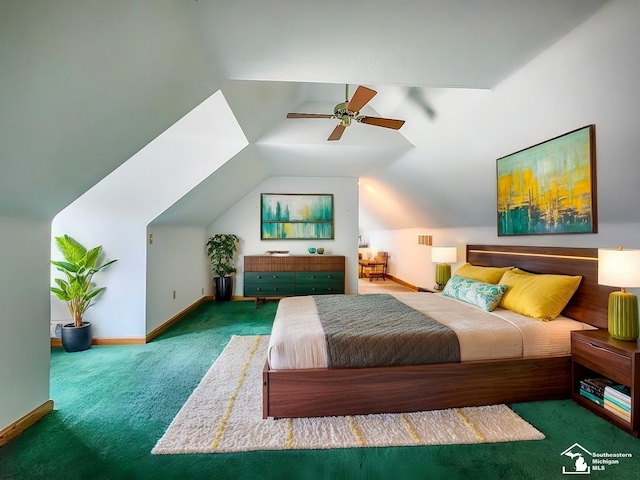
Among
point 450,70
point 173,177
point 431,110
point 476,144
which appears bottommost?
point 173,177

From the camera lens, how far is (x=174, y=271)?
4.43 metres

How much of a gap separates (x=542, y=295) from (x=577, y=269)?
438 mm

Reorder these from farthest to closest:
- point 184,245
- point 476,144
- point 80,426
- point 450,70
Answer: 1. point 184,245
2. point 476,144
3. point 450,70
4. point 80,426

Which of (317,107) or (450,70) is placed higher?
(317,107)

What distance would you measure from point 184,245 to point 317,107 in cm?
302

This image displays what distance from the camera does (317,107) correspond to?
14.3 ft

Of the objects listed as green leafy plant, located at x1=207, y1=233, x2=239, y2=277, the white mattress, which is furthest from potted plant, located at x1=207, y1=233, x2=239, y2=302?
the white mattress

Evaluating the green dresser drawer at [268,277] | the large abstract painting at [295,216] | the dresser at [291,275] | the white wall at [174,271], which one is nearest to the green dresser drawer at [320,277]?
the dresser at [291,275]

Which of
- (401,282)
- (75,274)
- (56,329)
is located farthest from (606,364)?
(401,282)

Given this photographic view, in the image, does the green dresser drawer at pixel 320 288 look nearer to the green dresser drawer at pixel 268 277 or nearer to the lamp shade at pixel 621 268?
the green dresser drawer at pixel 268 277

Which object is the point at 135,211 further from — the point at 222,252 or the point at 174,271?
the point at 222,252

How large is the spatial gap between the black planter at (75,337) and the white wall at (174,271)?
1.96 ft

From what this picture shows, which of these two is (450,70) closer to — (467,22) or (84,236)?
(467,22)

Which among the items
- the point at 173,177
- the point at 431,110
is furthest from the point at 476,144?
the point at 173,177
